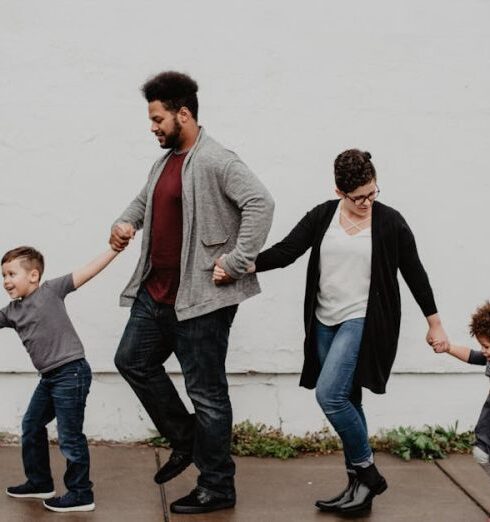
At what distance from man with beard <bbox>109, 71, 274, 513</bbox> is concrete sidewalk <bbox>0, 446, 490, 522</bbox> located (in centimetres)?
16

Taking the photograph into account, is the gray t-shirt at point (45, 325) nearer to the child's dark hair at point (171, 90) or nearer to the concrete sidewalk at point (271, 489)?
the concrete sidewalk at point (271, 489)

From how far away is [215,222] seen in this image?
14.6 ft

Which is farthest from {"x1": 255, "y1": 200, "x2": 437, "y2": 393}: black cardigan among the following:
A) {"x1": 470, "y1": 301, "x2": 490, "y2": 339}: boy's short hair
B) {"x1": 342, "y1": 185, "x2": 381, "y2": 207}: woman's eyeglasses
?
{"x1": 470, "y1": 301, "x2": 490, "y2": 339}: boy's short hair

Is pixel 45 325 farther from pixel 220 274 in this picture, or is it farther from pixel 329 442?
pixel 329 442

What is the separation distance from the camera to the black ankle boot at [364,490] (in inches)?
180

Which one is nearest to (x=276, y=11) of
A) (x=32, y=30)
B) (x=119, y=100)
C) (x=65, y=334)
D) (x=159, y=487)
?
(x=119, y=100)

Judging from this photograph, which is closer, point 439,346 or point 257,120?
point 439,346

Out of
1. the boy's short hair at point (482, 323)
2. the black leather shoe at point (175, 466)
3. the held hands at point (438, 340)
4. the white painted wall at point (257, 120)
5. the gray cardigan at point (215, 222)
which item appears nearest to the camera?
the boy's short hair at point (482, 323)

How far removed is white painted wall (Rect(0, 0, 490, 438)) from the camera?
5.54 meters

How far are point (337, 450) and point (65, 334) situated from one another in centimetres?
186

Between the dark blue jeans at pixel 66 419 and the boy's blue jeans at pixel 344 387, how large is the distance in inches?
40.8

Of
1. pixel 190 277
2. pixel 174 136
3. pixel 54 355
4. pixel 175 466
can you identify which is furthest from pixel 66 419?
pixel 174 136

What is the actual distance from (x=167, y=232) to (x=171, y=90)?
607mm

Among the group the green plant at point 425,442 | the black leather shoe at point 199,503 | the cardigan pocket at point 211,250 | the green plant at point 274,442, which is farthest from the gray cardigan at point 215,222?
the green plant at point 425,442
